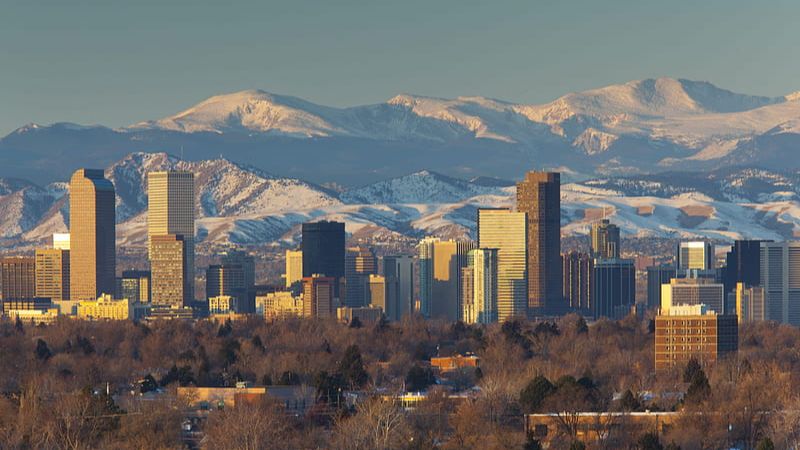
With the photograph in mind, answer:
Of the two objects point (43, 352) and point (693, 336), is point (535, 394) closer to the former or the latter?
point (43, 352)

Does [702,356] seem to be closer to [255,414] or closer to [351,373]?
[351,373]

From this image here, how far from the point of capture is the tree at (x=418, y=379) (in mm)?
117812

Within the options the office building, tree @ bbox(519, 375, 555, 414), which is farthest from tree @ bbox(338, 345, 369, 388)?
the office building

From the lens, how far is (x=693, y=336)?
150000 millimetres

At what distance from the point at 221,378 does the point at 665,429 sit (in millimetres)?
32214

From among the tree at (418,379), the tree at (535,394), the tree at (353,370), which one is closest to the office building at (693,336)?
the tree at (418,379)

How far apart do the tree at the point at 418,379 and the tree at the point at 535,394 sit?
1520 cm

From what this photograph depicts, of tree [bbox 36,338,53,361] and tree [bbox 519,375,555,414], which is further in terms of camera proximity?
tree [bbox 36,338,53,361]

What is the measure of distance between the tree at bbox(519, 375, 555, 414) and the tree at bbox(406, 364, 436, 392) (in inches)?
598

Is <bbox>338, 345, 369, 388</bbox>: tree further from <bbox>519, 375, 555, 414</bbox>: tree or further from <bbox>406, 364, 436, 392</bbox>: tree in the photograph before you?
<bbox>519, 375, 555, 414</bbox>: tree

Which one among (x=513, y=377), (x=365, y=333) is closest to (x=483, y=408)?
(x=513, y=377)

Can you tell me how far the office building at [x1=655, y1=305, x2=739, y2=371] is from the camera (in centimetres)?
14381

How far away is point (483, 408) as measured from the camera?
97562mm

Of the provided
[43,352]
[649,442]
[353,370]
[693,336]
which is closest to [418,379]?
[353,370]
